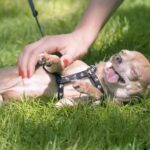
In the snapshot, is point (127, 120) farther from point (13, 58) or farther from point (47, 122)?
point (13, 58)

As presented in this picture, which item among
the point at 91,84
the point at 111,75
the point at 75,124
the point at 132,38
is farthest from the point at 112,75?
the point at 132,38

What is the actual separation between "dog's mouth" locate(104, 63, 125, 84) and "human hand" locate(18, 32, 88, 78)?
7.1 inches

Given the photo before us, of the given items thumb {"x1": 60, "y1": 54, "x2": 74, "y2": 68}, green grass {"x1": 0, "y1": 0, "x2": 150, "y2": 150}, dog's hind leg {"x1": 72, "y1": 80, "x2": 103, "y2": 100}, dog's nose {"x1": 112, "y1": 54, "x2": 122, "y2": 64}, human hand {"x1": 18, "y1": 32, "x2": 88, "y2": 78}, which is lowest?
green grass {"x1": 0, "y1": 0, "x2": 150, "y2": 150}

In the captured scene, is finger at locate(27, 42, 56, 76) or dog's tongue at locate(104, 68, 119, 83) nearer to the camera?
finger at locate(27, 42, 56, 76)

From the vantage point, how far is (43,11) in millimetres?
6363

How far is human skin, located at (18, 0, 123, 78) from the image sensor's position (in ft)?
11.0

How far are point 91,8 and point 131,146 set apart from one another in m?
1.13

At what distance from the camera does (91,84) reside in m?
3.52

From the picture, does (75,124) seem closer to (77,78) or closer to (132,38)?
(77,78)

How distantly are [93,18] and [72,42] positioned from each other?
0.27 meters

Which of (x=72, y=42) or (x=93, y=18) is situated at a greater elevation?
(x=93, y=18)

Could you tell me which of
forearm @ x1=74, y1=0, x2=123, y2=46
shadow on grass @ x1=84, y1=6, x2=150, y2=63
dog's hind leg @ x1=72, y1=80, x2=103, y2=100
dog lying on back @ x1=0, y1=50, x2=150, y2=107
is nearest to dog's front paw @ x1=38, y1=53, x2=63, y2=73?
dog lying on back @ x1=0, y1=50, x2=150, y2=107

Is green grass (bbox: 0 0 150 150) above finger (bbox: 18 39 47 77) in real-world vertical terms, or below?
below

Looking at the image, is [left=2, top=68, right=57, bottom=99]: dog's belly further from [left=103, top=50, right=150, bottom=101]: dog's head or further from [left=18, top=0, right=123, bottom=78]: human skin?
[left=103, top=50, right=150, bottom=101]: dog's head
